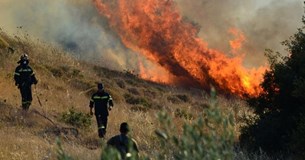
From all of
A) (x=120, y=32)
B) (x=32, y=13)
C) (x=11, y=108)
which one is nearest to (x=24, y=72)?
(x=11, y=108)

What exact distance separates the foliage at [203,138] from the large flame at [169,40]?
30664 mm

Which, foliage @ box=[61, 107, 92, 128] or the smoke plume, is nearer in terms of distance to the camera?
foliage @ box=[61, 107, 92, 128]

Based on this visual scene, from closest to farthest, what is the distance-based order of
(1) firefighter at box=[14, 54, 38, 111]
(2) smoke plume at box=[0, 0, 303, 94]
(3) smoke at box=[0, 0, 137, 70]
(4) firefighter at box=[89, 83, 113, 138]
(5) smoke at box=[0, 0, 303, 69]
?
1. (4) firefighter at box=[89, 83, 113, 138]
2. (1) firefighter at box=[14, 54, 38, 111]
3. (2) smoke plume at box=[0, 0, 303, 94]
4. (5) smoke at box=[0, 0, 303, 69]
5. (3) smoke at box=[0, 0, 137, 70]

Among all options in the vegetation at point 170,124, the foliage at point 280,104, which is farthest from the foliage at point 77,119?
the foliage at point 280,104

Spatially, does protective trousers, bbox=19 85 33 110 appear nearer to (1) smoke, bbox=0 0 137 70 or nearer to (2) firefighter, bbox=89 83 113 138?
(2) firefighter, bbox=89 83 113 138

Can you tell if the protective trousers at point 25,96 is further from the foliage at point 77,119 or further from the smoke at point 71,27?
the smoke at point 71,27

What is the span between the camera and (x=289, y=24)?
39.9 m

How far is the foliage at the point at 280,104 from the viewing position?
45.0ft

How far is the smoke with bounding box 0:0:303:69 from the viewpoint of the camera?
40.0m

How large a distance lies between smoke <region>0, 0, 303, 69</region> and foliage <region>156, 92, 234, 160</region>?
32045 millimetres

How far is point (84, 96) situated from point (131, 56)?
21.2 m

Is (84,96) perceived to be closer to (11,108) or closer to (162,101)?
(162,101)

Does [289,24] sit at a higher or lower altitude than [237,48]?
higher

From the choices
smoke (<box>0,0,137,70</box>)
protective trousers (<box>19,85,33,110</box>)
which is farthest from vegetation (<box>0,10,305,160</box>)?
smoke (<box>0,0,137,70</box>)
